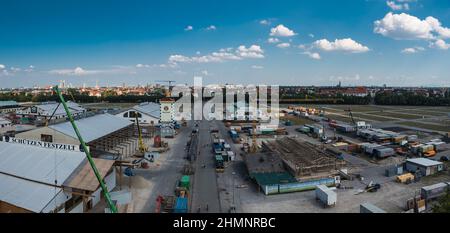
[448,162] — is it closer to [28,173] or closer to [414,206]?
[414,206]

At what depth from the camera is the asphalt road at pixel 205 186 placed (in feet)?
34.4

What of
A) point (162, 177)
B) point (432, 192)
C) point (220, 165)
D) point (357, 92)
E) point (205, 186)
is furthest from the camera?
point (357, 92)

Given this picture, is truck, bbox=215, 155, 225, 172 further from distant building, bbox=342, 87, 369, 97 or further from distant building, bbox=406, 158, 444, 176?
distant building, bbox=342, 87, 369, 97

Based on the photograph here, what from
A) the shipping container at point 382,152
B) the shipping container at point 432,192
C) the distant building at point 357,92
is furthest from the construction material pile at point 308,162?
the distant building at point 357,92

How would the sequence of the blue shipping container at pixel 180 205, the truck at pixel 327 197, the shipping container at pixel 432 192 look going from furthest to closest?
the shipping container at pixel 432 192 → the truck at pixel 327 197 → the blue shipping container at pixel 180 205

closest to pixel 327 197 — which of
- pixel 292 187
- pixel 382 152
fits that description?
pixel 292 187

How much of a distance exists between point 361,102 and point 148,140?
4752cm

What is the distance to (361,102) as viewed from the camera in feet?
186

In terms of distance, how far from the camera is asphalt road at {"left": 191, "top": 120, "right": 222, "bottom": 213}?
10485mm

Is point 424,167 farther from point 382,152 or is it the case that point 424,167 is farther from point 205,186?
point 205,186

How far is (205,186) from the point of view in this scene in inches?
501

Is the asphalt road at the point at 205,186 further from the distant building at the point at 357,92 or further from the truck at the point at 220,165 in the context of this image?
the distant building at the point at 357,92
